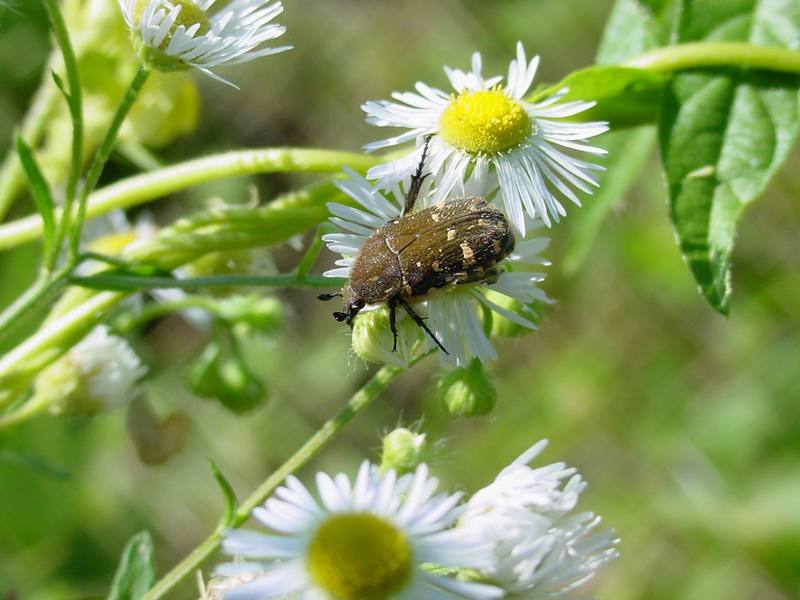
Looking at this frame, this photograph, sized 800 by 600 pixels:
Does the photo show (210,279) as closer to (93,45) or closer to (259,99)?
(93,45)

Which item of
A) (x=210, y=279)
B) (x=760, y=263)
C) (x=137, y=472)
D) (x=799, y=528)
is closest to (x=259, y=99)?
(x=137, y=472)

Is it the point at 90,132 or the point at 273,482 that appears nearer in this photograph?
the point at 273,482

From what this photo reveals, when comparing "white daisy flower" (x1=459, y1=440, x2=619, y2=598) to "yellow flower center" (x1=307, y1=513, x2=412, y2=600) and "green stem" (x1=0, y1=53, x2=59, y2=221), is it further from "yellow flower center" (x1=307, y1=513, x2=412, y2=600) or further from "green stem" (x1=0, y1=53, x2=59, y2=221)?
"green stem" (x1=0, y1=53, x2=59, y2=221)

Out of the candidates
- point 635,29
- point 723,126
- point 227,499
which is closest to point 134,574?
point 227,499

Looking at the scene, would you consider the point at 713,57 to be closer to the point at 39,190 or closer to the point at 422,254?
the point at 422,254

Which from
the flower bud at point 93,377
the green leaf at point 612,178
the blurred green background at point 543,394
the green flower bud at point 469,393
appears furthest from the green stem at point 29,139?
the blurred green background at point 543,394

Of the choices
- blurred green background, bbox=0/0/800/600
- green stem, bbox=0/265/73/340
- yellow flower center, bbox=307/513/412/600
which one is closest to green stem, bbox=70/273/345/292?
green stem, bbox=0/265/73/340
